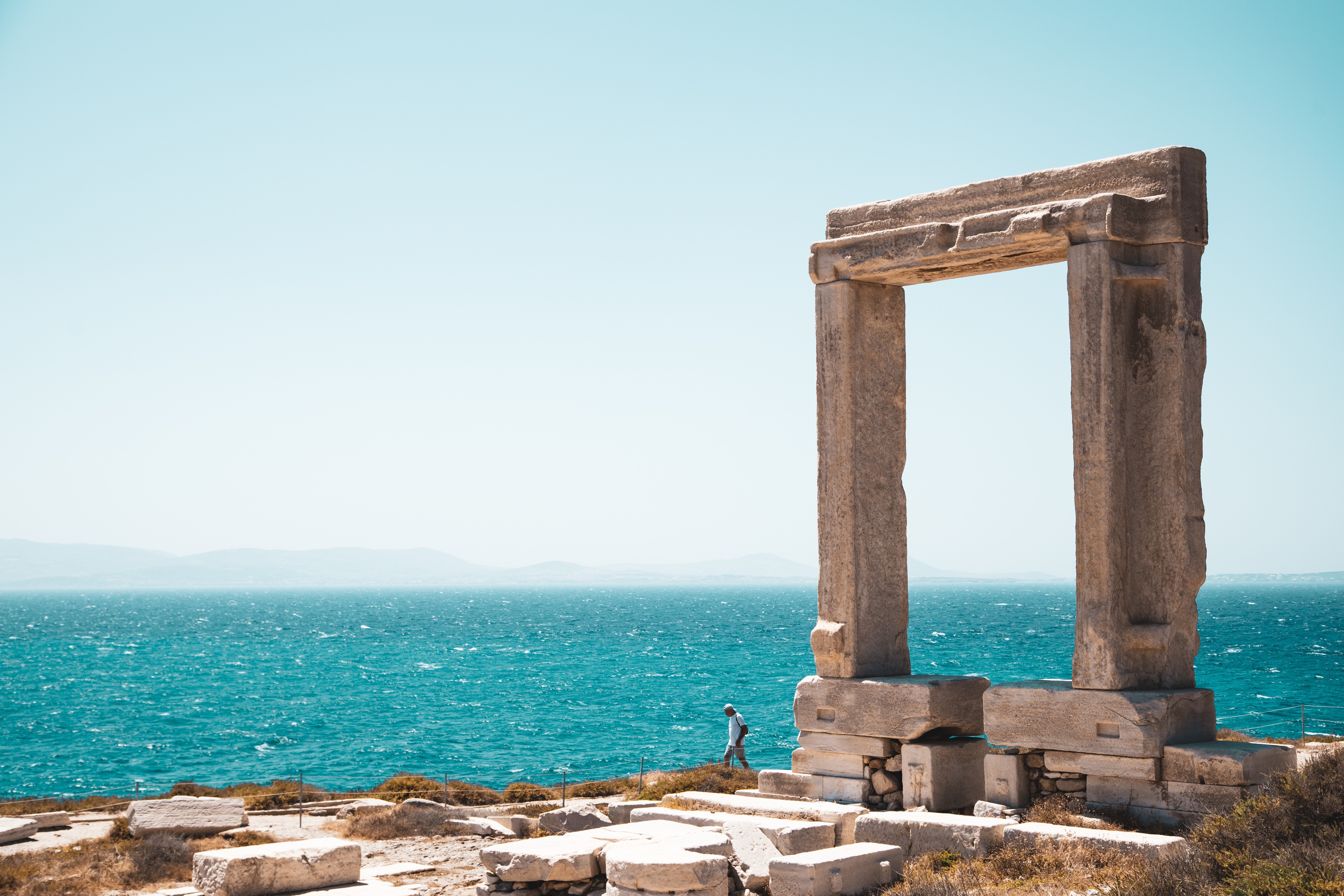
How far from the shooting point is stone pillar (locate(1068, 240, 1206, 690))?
9.70 m

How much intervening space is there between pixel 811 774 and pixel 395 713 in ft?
144

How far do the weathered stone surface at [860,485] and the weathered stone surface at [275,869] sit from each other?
421cm

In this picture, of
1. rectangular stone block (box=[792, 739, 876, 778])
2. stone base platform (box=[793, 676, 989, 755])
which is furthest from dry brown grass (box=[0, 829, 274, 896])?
stone base platform (box=[793, 676, 989, 755])

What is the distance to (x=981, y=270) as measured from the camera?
11289mm

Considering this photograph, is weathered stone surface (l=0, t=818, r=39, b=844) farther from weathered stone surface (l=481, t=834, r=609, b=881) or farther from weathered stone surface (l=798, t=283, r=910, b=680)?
weathered stone surface (l=798, t=283, r=910, b=680)

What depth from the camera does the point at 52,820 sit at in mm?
16078

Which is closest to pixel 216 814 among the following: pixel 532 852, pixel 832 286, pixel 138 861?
pixel 138 861

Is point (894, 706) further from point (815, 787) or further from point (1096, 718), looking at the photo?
point (1096, 718)

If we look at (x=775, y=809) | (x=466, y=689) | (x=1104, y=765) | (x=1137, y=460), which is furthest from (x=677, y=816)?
(x=466, y=689)

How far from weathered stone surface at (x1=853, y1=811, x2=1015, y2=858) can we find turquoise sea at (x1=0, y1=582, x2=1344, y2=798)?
16258 millimetres

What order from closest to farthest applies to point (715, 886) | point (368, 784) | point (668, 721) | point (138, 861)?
1. point (715, 886)
2. point (138, 861)
3. point (368, 784)
4. point (668, 721)

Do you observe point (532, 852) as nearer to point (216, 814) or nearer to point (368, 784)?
point (216, 814)

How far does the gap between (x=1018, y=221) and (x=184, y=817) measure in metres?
A: 11.6

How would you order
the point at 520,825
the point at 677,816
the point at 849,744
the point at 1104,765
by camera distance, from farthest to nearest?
the point at 520,825, the point at 849,744, the point at 677,816, the point at 1104,765
